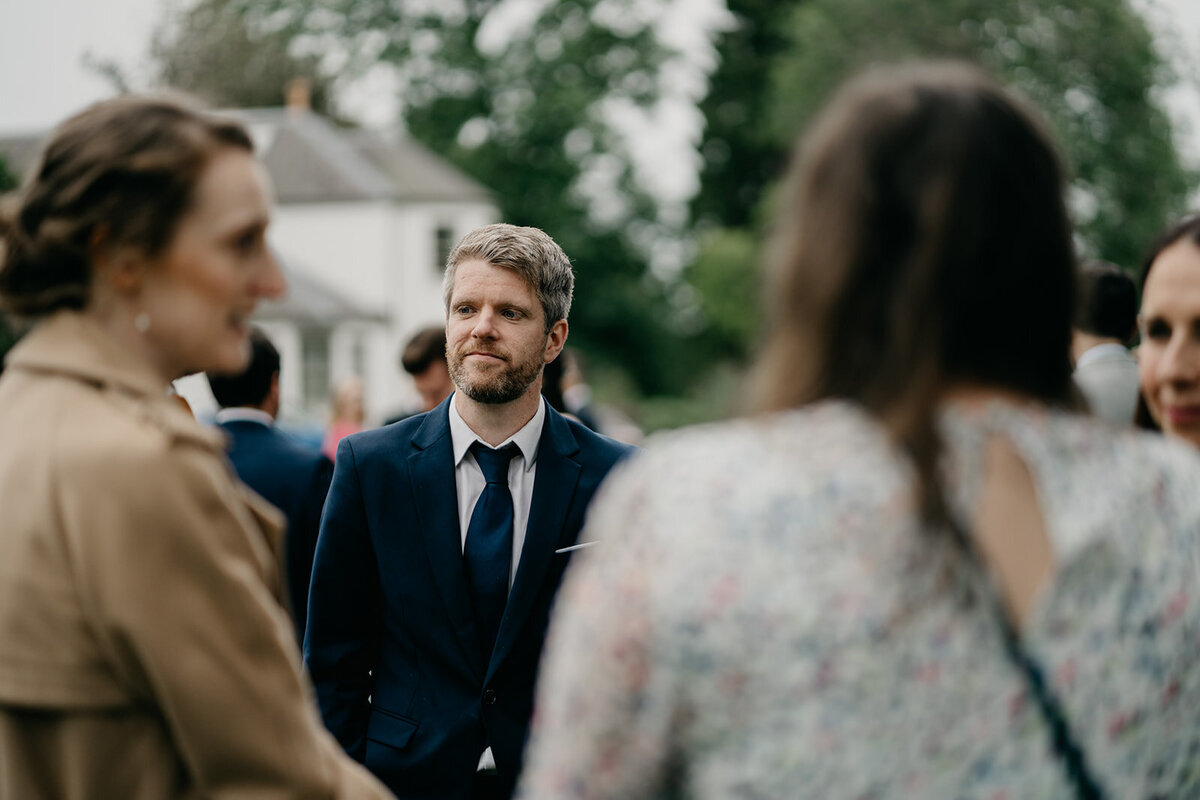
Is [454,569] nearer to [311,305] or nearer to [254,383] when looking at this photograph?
[254,383]

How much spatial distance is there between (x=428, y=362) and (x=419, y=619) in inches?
144

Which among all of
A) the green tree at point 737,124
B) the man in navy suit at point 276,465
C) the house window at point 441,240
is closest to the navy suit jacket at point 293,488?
the man in navy suit at point 276,465

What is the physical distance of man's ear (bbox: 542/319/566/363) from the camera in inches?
174

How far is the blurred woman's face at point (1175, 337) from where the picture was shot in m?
2.78

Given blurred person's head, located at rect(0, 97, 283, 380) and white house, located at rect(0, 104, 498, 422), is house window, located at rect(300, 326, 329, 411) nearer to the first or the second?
white house, located at rect(0, 104, 498, 422)

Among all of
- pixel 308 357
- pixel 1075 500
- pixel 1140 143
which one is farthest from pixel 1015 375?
pixel 308 357

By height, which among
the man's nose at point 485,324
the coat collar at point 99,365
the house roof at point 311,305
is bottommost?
the house roof at point 311,305

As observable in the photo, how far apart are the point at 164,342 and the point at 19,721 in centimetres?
61

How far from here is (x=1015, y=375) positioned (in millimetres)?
1732

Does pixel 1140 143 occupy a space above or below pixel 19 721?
below

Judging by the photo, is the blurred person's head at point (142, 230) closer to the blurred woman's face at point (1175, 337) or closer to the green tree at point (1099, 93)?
the blurred woman's face at point (1175, 337)

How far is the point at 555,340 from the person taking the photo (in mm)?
4535

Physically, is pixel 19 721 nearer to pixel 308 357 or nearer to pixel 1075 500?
pixel 1075 500

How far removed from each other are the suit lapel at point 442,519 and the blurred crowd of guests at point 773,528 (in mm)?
1532
